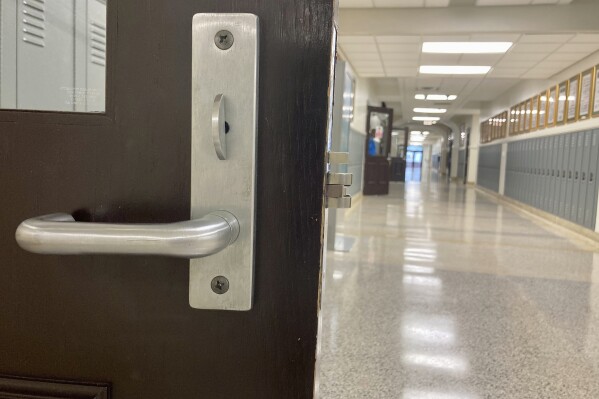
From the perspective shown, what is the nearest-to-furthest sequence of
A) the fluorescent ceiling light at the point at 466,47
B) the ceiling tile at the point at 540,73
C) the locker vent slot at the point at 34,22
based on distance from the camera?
the locker vent slot at the point at 34,22 < the fluorescent ceiling light at the point at 466,47 < the ceiling tile at the point at 540,73

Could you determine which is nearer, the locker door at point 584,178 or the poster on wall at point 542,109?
the locker door at point 584,178

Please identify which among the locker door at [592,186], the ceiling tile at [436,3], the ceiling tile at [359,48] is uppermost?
the ceiling tile at [436,3]

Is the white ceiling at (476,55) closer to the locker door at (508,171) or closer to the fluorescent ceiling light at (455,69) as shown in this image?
the fluorescent ceiling light at (455,69)

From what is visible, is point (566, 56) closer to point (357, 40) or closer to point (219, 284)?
point (357, 40)

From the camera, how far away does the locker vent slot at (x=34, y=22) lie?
0.63 m

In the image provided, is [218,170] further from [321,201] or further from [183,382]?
[183,382]

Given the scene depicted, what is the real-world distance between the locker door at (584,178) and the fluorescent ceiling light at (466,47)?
1.72 metres

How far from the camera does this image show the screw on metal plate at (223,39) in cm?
41

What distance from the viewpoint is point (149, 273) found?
0.45 meters

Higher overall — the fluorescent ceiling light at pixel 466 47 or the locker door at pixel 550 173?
the fluorescent ceiling light at pixel 466 47

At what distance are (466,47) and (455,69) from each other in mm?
1804

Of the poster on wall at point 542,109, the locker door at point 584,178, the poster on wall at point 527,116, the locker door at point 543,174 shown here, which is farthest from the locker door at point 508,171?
the locker door at point 584,178

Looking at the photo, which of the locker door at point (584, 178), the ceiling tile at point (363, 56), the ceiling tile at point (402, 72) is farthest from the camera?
the ceiling tile at point (402, 72)

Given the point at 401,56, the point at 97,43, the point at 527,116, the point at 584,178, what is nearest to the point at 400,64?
the point at 401,56
